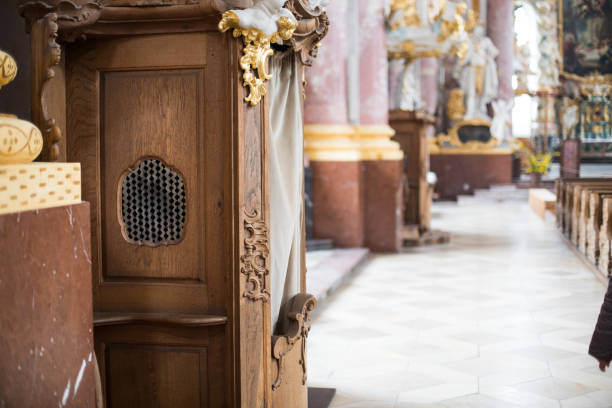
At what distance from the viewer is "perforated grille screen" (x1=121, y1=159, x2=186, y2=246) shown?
2990mm

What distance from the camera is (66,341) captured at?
2.05m

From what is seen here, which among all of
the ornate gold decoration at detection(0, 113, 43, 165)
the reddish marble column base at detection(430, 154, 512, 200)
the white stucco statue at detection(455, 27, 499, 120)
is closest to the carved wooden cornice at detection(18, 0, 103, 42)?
the ornate gold decoration at detection(0, 113, 43, 165)

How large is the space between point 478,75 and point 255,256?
65.5 feet

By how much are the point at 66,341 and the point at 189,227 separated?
0.98 m

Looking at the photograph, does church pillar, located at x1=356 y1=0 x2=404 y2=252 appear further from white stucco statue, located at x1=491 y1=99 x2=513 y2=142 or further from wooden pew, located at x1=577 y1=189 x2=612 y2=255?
white stucco statue, located at x1=491 y1=99 x2=513 y2=142

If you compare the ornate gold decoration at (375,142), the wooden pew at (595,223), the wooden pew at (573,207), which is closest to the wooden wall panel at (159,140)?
the wooden pew at (595,223)

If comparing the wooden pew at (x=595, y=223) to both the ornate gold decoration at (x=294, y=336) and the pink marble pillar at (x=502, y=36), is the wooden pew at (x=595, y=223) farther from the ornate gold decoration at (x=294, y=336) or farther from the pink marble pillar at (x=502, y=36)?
the pink marble pillar at (x=502, y=36)

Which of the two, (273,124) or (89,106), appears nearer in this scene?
(89,106)

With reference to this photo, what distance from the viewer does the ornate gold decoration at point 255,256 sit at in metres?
2.92

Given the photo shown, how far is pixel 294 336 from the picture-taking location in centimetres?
328

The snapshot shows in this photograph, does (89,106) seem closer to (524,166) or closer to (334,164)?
(334,164)

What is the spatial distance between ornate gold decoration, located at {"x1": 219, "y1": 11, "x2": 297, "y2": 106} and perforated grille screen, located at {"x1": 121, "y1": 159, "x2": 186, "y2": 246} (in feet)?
1.49

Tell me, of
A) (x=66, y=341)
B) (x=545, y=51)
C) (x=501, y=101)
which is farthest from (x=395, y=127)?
(x=545, y=51)

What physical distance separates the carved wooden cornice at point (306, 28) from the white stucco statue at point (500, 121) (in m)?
19.1
